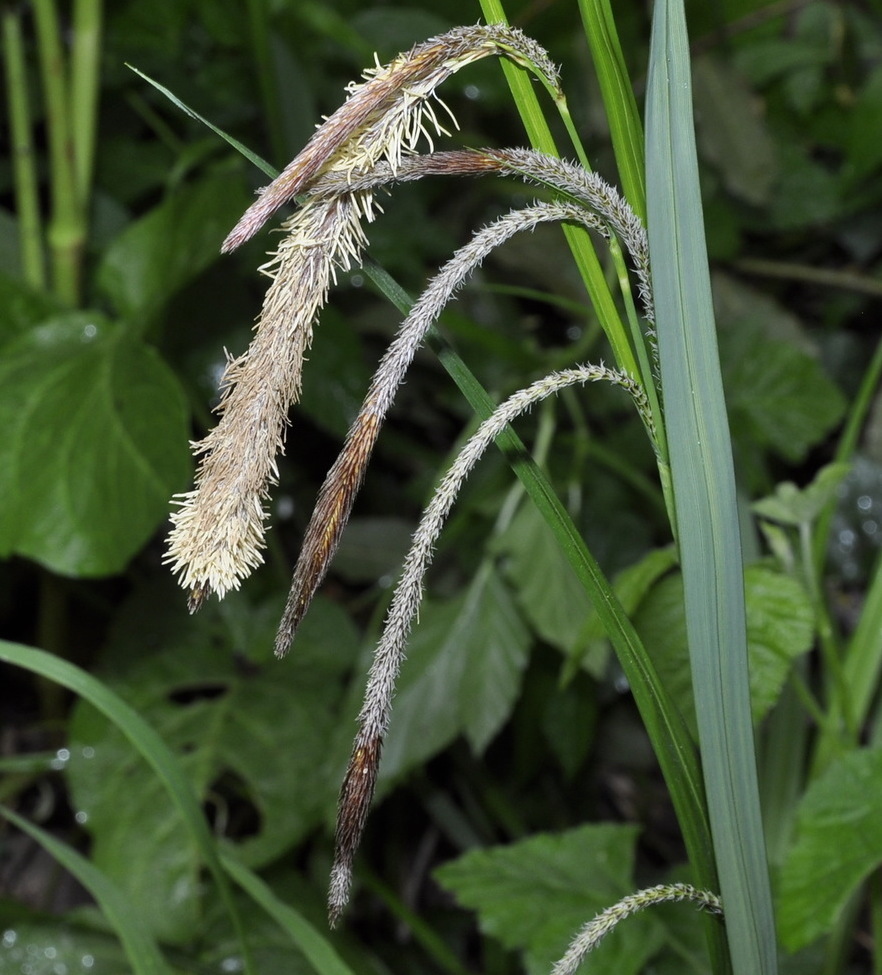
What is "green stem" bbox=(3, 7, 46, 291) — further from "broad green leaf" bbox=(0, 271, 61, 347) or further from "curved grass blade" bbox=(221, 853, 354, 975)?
"curved grass blade" bbox=(221, 853, 354, 975)

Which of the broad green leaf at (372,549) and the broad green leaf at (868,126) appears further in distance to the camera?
the broad green leaf at (868,126)

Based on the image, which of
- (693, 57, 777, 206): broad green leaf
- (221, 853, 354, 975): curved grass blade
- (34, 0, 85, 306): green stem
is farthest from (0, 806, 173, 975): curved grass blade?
(693, 57, 777, 206): broad green leaf

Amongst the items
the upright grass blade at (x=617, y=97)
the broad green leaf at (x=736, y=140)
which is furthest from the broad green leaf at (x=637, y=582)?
the broad green leaf at (x=736, y=140)

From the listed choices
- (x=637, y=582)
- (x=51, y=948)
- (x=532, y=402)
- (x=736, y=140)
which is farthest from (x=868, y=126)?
(x=51, y=948)

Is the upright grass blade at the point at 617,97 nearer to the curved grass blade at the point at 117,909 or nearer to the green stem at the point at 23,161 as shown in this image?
the curved grass blade at the point at 117,909

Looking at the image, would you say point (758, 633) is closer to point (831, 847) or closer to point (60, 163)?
point (831, 847)

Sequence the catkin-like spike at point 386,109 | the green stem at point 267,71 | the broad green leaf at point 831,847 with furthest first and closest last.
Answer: the green stem at point 267,71 → the broad green leaf at point 831,847 → the catkin-like spike at point 386,109
